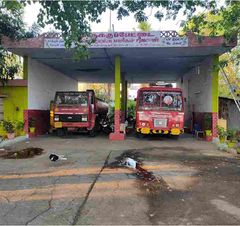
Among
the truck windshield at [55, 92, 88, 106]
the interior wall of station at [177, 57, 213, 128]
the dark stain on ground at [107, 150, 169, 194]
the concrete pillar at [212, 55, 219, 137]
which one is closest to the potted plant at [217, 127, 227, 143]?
the concrete pillar at [212, 55, 219, 137]

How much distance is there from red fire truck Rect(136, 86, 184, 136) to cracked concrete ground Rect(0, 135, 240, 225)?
Result: 4.52 metres

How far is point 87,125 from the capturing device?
1747cm

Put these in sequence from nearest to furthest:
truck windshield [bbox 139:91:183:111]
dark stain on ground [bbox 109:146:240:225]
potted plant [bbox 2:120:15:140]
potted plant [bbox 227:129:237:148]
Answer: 1. dark stain on ground [bbox 109:146:240:225]
2. potted plant [bbox 227:129:237:148]
3. potted plant [bbox 2:120:15:140]
4. truck windshield [bbox 139:91:183:111]

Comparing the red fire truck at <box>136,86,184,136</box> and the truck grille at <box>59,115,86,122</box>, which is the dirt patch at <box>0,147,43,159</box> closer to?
the truck grille at <box>59,115,86,122</box>

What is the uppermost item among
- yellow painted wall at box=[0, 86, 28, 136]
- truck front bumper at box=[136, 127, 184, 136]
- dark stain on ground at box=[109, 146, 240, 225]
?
yellow painted wall at box=[0, 86, 28, 136]

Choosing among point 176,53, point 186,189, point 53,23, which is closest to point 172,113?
point 176,53

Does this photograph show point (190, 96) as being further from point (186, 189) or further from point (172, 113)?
point (186, 189)

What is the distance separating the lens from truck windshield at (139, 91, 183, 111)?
16.4m

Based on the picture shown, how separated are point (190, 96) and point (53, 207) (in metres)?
17.0

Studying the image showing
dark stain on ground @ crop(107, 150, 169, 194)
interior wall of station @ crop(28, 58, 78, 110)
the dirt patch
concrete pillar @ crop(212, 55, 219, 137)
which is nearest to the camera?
dark stain on ground @ crop(107, 150, 169, 194)

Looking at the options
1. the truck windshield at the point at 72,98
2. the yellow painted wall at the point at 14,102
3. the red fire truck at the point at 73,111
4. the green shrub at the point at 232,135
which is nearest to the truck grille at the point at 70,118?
the red fire truck at the point at 73,111

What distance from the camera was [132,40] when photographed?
14797 millimetres

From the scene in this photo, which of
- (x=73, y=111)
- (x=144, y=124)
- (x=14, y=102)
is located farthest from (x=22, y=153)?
(x=144, y=124)

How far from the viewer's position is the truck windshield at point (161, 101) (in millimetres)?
16375
